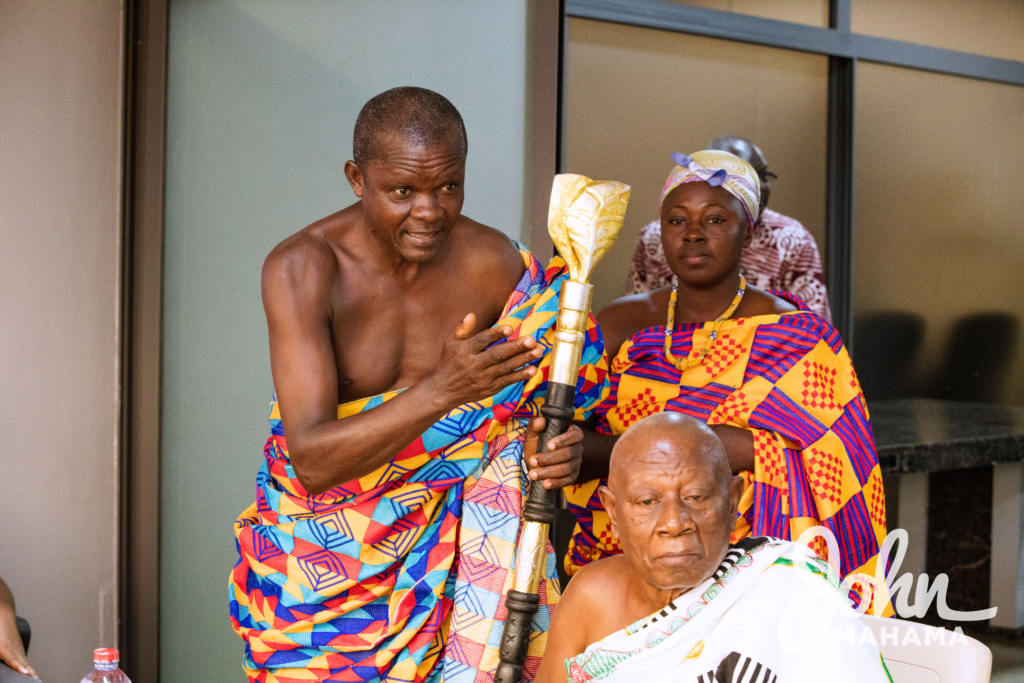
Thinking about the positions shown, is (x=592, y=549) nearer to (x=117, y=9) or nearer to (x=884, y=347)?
(x=117, y=9)

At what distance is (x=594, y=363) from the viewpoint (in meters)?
2.17

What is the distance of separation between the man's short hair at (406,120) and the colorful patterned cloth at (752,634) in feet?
3.09

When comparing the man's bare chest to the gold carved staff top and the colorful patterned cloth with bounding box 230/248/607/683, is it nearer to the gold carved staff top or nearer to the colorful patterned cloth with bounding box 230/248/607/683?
the colorful patterned cloth with bounding box 230/248/607/683

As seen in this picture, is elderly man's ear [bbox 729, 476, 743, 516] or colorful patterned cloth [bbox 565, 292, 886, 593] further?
colorful patterned cloth [bbox 565, 292, 886, 593]

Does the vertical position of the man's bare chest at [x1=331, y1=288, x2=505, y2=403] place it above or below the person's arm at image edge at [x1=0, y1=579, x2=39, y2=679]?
above

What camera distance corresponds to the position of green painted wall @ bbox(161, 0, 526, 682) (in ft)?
9.49

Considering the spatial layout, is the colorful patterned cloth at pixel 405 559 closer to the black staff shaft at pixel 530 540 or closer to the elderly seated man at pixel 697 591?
the black staff shaft at pixel 530 540

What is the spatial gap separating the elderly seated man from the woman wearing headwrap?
629mm

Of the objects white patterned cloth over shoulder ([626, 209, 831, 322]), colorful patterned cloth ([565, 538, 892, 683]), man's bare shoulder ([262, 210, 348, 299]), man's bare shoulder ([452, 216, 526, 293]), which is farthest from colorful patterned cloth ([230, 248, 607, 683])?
white patterned cloth over shoulder ([626, 209, 831, 322])

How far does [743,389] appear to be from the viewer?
228 cm

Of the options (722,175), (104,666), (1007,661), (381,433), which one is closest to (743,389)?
(722,175)

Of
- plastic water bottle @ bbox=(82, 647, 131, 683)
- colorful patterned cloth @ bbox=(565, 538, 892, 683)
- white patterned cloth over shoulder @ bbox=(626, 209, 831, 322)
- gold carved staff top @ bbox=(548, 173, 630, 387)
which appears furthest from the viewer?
white patterned cloth over shoulder @ bbox=(626, 209, 831, 322)

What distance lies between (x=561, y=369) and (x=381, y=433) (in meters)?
0.37

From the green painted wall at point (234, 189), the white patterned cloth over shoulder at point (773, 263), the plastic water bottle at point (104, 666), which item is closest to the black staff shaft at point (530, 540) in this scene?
the plastic water bottle at point (104, 666)
